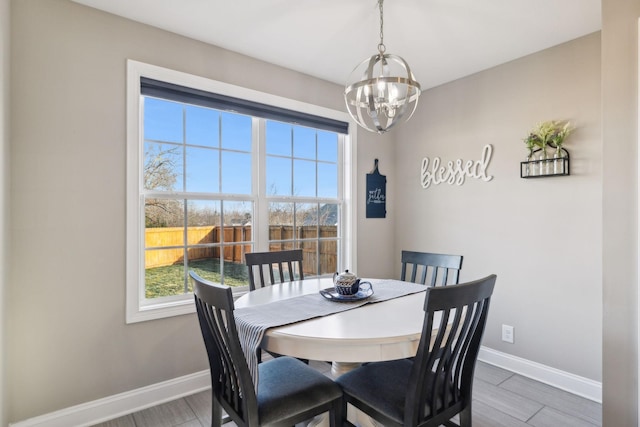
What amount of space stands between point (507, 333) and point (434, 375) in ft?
6.15

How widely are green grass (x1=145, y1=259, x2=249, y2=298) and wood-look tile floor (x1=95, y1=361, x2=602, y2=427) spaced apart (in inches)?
30.1

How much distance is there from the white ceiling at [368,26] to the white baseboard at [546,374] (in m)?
2.48

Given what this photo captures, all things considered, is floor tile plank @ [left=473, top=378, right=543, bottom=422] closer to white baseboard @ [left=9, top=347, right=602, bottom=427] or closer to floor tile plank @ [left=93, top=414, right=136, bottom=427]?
white baseboard @ [left=9, top=347, right=602, bottom=427]

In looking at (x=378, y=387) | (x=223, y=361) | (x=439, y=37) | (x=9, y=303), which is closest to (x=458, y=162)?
(x=439, y=37)

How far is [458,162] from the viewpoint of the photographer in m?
3.27

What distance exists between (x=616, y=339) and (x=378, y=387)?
1262 mm

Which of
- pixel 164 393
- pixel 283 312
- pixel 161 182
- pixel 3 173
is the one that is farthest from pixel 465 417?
pixel 3 173

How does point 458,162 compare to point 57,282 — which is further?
point 458,162

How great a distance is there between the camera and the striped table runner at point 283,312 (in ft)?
4.76

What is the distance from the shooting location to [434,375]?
4.68 feet

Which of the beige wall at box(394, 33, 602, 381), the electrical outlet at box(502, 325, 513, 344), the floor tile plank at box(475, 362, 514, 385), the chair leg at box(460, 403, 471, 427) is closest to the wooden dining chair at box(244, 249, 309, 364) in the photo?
the chair leg at box(460, 403, 471, 427)

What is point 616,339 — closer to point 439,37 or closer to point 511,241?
point 511,241

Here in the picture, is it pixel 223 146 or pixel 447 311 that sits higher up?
pixel 223 146

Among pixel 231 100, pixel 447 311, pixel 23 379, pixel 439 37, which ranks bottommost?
pixel 23 379
